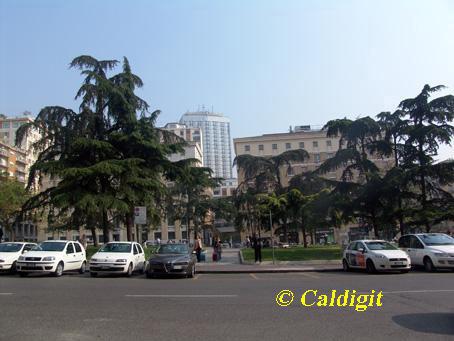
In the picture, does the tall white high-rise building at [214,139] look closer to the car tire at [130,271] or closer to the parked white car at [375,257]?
the parked white car at [375,257]

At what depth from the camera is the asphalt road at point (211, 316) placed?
7402 millimetres

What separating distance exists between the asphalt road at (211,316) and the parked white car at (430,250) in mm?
7183

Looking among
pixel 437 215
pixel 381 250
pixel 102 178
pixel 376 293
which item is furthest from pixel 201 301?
pixel 437 215

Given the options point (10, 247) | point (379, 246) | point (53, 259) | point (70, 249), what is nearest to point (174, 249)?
point (70, 249)

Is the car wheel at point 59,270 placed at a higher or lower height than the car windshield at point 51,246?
lower

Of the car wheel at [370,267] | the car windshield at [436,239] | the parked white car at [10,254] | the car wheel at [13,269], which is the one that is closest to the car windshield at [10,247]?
the parked white car at [10,254]

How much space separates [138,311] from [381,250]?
1346 cm

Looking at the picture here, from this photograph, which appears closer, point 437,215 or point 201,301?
point 201,301

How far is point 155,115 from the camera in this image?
34.4 m

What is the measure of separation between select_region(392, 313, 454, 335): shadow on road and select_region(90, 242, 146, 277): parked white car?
1276cm

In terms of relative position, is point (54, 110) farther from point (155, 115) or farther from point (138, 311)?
point (138, 311)

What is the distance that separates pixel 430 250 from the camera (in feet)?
66.3

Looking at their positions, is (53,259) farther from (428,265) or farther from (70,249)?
(428,265)

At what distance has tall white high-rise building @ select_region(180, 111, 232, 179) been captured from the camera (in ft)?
614
